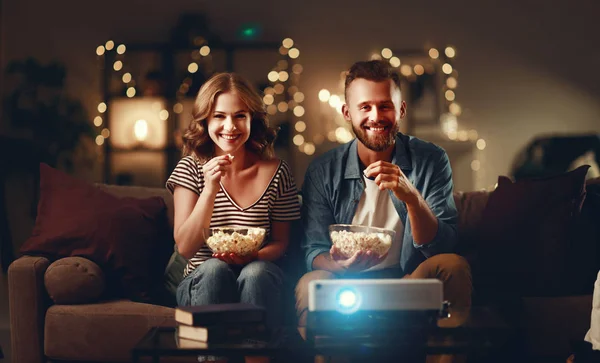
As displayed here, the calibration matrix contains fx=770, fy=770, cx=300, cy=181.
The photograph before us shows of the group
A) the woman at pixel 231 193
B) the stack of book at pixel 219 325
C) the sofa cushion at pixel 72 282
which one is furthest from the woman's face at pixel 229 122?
the stack of book at pixel 219 325

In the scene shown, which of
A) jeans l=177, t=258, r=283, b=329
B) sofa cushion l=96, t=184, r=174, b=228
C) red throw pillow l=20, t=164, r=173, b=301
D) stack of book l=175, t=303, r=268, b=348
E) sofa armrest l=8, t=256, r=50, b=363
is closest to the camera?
stack of book l=175, t=303, r=268, b=348

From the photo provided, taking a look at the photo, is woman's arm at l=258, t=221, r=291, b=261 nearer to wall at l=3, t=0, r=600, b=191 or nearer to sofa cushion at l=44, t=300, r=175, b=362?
sofa cushion at l=44, t=300, r=175, b=362

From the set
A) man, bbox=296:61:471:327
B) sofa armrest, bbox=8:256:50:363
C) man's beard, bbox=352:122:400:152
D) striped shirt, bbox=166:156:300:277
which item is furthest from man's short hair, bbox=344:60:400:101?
sofa armrest, bbox=8:256:50:363

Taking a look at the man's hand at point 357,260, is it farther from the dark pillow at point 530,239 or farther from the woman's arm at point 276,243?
the dark pillow at point 530,239

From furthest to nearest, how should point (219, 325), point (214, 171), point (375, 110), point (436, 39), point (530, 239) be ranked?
point (436, 39), point (530, 239), point (375, 110), point (214, 171), point (219, 325)

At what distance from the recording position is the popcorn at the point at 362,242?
2.06m

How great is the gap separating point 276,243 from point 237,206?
0.58 feet

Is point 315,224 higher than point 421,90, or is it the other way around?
point 421,90

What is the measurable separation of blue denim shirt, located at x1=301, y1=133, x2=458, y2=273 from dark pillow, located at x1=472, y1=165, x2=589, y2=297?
29cm

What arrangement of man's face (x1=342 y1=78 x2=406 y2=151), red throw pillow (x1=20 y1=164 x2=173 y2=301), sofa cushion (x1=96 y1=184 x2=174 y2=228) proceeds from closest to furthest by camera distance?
man's face (x1=342 y1=78 x2=406 y2=151) → red throw pillow (x1=20 y1=164 x2=173 y2=301) → sofa cushion (x1=96 y1=184 x2=174 y2=228)

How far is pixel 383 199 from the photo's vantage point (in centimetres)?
256

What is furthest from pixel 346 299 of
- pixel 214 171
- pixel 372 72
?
pixel 372 72

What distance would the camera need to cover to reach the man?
226 cm

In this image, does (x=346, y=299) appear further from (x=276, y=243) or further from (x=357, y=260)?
(x=276, y=243)
